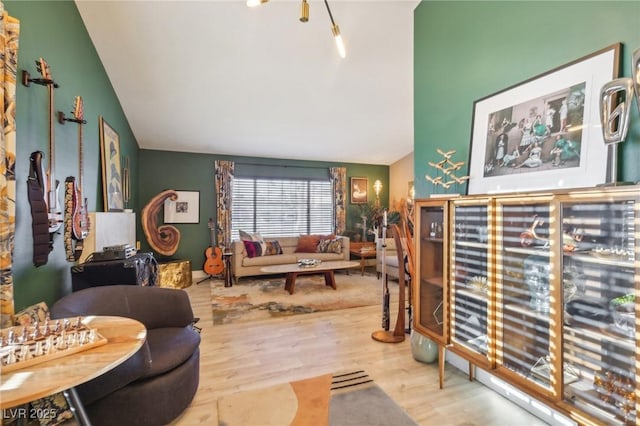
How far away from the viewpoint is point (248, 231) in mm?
6426

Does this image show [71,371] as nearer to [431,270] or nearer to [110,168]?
[431,270]

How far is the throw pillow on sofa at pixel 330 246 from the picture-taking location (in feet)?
20.3

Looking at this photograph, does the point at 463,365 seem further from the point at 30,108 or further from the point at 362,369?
the point at 30,108

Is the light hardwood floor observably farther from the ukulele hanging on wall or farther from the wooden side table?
the wooden side table

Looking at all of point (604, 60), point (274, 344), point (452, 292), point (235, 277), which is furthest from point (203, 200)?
point (604, 60)

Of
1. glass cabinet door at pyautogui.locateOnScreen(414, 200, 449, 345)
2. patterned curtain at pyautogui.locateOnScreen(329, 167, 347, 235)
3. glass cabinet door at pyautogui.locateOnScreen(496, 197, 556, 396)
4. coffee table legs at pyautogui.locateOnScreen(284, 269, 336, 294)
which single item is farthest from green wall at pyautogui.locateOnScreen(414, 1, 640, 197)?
patterned curtain at pyautogui.locateOnScreen(329, 167, 347, 235)

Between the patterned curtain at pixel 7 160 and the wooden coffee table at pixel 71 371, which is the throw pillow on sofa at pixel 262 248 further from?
the wooden coffee table at pixel 71 371

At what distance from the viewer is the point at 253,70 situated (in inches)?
145

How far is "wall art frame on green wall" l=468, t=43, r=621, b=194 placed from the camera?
1.61 m

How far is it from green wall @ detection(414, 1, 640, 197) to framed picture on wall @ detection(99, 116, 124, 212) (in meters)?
3.42

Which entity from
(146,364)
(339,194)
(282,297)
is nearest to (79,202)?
(146,364)

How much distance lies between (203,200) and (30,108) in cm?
411

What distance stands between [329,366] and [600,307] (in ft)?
5.93

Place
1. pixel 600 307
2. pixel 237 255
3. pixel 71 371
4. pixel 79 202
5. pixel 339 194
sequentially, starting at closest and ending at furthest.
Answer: pixel 71 371 → pixel 600 307 → pixel 79 202 → pixel 237 255 → pixel 339 194
